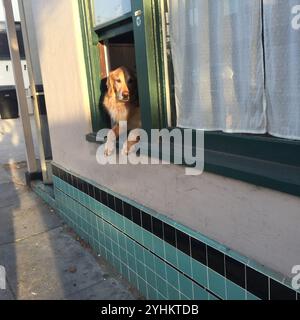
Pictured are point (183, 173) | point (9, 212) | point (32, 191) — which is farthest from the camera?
point (32, 191)

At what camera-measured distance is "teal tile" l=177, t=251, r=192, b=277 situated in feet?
7.93

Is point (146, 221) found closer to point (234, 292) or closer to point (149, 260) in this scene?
point (149, 260)

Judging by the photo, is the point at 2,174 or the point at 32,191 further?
the point at 2,174

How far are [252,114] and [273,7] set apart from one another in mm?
508

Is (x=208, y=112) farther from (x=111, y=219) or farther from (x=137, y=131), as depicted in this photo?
(x=111, y=219)

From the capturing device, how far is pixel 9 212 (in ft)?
16.7

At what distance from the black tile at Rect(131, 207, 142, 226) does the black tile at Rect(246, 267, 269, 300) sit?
1.09 meters

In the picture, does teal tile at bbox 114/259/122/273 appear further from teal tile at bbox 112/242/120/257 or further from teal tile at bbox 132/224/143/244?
teal tile at bbox 132/224/143/244

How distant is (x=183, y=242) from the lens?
95.3 inches

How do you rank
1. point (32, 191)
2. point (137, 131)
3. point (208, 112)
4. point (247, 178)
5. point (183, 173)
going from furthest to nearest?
point (32, 191) → point (137, 131) → point (183, 173) → point (208, 112) → point (247, 178)

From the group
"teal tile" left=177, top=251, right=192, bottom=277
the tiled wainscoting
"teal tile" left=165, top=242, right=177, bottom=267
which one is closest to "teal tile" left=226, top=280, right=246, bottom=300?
the tiled wainscoting

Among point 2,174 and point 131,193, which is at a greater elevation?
Result: point 131,193

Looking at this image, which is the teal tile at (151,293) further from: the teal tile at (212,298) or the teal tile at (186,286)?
the teal tile at (212,298)

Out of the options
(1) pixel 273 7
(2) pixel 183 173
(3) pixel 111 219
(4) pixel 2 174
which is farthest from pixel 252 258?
(4) pixel 2 174
